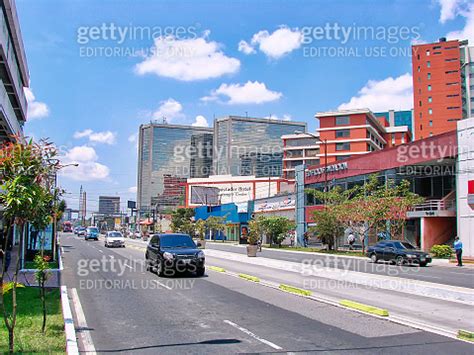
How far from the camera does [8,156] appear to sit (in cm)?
719

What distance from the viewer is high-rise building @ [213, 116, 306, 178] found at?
162 m

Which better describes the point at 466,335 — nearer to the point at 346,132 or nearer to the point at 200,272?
the point at 200,272

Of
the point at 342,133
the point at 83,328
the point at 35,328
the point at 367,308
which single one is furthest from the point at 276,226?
the point at 342,133

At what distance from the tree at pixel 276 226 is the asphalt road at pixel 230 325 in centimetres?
3378

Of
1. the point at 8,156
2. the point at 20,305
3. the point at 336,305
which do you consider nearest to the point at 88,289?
the point at 20,305

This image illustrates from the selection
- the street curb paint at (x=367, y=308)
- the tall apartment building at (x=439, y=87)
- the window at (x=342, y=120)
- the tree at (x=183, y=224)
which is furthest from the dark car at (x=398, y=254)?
the tall apartment building at (x=439, y=87)

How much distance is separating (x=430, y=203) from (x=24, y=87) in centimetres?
3190

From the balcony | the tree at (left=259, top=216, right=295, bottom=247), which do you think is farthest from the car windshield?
the tree at (left=259, top=216, right=295, bottom=247)

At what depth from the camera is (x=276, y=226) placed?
165 feet

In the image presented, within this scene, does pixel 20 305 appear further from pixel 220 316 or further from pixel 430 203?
pixel 430 203

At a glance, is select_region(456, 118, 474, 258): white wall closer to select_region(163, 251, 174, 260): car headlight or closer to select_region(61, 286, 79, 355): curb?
select_region(163, 251, 174, 260): car headlight

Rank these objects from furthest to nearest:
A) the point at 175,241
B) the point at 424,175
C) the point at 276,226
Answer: the point at 276,226
the point at 424,175
the point at 175,241

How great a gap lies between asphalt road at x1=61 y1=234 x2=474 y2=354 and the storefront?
26983 millimetres

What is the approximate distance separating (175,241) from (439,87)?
87708mm
